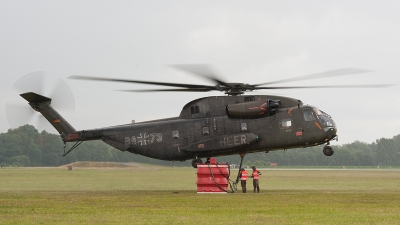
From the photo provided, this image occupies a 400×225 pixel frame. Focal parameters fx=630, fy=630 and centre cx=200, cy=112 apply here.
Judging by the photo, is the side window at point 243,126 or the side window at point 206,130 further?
the side window at point 206,130

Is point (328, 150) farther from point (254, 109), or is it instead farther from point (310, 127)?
point (254, 109)

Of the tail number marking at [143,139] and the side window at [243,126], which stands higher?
the side window at [243,126]

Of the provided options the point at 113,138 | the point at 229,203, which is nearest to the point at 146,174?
the point at 113,138

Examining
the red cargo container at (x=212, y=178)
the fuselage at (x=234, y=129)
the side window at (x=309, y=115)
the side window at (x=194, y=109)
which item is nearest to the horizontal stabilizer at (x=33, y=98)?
the fuselage at (x=234, y=129)

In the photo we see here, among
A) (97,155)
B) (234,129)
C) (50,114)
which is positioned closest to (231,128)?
(234,129)

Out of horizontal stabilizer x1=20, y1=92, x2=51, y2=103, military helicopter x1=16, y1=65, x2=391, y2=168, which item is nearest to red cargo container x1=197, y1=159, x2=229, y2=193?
military helicopter x1=16, y1=65, x2=391, y2=168

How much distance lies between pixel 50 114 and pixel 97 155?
83.5 ft

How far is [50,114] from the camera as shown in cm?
3484

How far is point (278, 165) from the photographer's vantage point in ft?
477

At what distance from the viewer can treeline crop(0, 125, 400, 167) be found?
59.0m

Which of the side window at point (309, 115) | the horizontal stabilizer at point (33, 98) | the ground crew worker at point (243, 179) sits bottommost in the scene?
the ground crew worker at point (243, 179)

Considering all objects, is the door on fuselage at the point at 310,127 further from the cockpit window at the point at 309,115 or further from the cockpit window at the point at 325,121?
the cockpit window at the point at 325,121

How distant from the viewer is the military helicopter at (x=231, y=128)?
30.9m

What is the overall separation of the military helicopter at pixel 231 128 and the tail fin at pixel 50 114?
367cm
